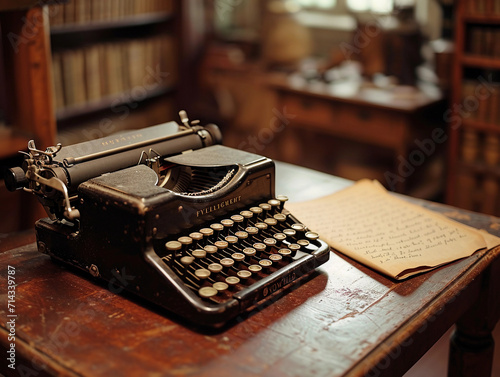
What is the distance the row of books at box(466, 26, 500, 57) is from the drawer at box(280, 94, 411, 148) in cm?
52

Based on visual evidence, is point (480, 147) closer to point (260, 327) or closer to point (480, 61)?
point (480, 61)

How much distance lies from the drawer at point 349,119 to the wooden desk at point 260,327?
1826 mm

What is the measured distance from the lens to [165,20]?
13.8ft

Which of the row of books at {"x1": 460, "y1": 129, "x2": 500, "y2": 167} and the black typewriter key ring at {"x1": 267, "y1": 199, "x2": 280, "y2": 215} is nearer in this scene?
the black typewriter key ring at {"x1": 267, "y1": 199, "x2": 280, "y2": 215}

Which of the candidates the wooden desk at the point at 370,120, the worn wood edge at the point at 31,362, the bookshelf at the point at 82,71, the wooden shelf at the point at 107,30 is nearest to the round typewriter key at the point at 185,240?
the worn wood edge at the point at 31,362

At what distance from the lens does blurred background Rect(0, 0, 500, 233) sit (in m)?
3.00

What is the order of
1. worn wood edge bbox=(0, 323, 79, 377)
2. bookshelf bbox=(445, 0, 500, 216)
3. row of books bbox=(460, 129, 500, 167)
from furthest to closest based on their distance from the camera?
row of books bbox=(460, 129, 500, 167) → bookshelf bbox=(445, 0, 500, 216) → worn wood edge bbox=(0, 323, 79, 377)

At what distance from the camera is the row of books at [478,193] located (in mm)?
3219

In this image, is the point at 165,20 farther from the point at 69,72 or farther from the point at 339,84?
the point at 339,84

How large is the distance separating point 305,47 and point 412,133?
1060 mm

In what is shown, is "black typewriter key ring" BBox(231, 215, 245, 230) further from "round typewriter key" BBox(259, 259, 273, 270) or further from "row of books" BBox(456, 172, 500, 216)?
"row of books" BBox(456, 172, 500, 216)

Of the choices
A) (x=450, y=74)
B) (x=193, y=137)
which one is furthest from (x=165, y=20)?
(x=193, y=137)

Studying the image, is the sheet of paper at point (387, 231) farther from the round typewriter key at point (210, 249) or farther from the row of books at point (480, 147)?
the row of books at point (480, 147)

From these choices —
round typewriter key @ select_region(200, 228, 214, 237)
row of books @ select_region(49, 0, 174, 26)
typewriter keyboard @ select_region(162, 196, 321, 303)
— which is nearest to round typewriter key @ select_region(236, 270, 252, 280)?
typewriter keyboard @ select_region(162, 196, 321, 303)
